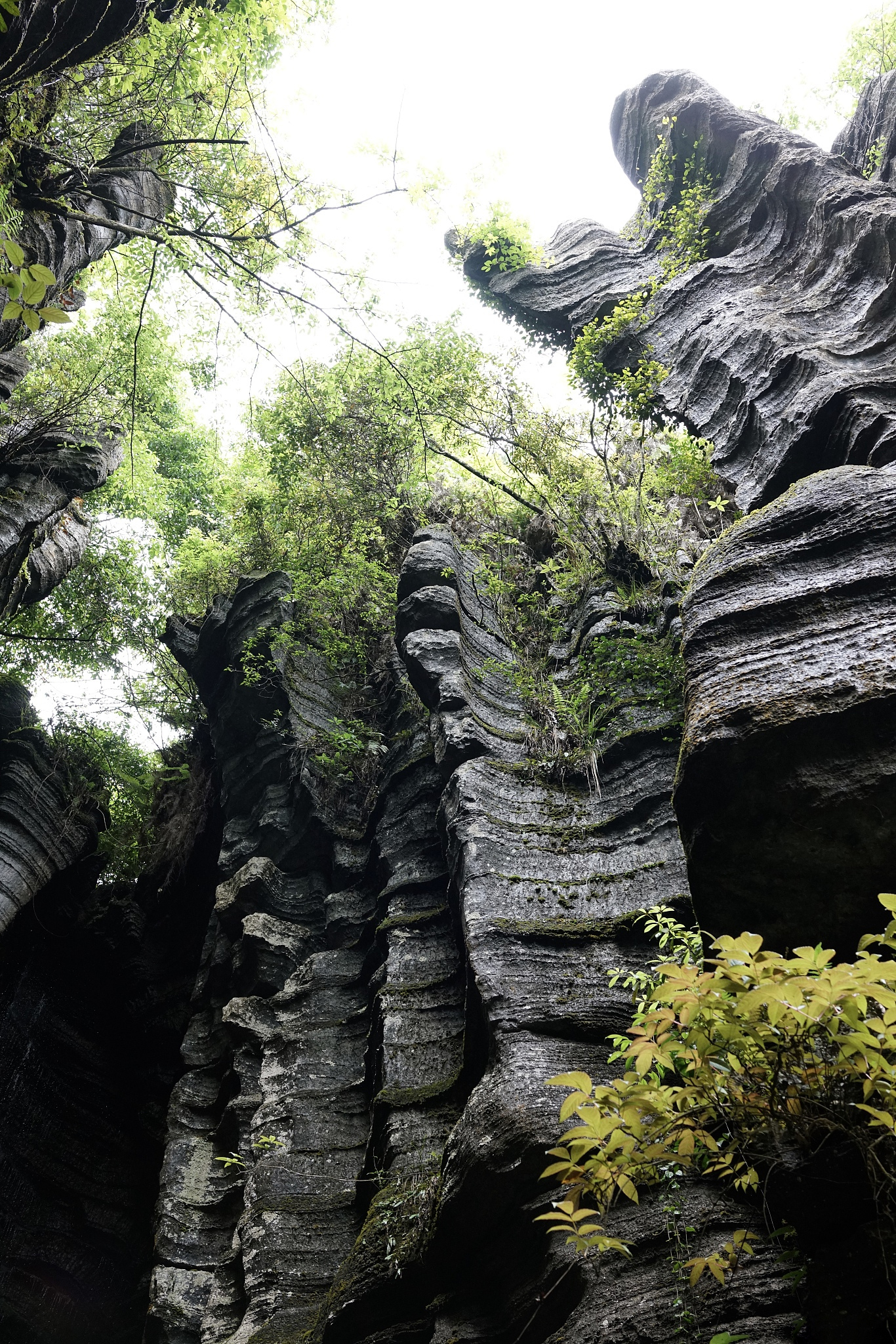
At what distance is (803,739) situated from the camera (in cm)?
411

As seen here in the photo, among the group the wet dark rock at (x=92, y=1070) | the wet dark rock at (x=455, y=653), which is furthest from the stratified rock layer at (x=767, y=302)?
the wet dark rock at (x=92, y=1070)

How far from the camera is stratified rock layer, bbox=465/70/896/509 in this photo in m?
6.91

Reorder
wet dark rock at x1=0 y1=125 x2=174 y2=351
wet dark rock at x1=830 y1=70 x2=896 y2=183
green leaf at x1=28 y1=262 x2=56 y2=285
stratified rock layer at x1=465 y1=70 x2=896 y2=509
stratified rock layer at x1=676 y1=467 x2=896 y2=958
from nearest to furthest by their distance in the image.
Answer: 1. green leaf at x1=28 y1=262 x2=56 y2=285
2. stratified rock layer at x1=676 y1=467 x2=896 y2=958
3. stratified rock layer at x1=465 y1=70 x2=896 y2=509
4. wet dark rock at x1=0 y1=125 x2=174 y2=351
5. wet dark rock at x1=830 y1=70 x2=896 y2=183

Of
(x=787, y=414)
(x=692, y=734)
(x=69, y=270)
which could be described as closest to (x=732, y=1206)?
(x=692, y=734)

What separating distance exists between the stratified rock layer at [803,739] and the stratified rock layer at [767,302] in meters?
2.04

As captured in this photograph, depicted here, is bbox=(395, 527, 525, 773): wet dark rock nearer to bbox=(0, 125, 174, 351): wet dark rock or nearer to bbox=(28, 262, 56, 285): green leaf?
bbox=(0, 125, 174, 351): wet dark rock

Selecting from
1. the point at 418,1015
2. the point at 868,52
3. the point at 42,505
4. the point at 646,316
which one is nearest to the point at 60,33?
the point at 42,505

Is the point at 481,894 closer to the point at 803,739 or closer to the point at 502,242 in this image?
the point at 803,739

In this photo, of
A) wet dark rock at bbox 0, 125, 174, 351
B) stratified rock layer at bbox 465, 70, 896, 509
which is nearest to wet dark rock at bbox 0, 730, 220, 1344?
wet dark rock at bbox 0, 125, 174, 351

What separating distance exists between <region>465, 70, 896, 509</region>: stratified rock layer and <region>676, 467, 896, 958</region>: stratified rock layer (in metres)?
2.04

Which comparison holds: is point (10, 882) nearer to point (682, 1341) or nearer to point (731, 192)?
point (682, 1341)

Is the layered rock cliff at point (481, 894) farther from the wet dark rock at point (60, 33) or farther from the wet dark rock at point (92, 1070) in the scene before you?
the wet dark rock at point (60, 33)

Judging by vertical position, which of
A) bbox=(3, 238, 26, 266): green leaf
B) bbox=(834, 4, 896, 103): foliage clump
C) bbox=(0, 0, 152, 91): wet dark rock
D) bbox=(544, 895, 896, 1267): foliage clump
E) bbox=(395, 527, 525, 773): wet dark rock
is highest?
bbox=(834, 4, 896, 103): foliage clump

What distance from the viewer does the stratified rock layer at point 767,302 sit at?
691 cm
